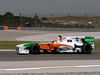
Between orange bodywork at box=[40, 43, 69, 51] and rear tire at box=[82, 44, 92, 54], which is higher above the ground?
orange bodywork at box=[40, 43, 69, 51]

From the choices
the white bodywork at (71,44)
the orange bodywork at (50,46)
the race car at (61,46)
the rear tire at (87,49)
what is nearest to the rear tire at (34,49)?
the race car at (61,46)

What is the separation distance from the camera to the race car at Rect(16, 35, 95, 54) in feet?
63.5

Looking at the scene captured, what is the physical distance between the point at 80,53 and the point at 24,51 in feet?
9.75

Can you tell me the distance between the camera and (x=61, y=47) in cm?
1992

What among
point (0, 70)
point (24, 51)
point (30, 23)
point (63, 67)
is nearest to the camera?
point (0, 70)

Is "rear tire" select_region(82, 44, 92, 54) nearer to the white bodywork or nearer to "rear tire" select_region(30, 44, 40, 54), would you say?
the white bodywork

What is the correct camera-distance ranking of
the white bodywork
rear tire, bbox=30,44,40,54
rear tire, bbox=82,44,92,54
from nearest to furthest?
rear tire, bbox=30,44,40,54 → the white bodywork → rear tire, bbox=82,44,92,54

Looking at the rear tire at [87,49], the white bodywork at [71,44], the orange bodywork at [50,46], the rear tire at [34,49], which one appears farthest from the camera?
the rear tire at [87,49]

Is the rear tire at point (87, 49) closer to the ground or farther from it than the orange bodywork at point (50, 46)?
closer to the ground

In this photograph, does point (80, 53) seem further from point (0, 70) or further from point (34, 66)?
point (0, 70)

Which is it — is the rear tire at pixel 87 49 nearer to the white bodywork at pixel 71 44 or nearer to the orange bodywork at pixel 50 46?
the white bodywork at pixel 71 44

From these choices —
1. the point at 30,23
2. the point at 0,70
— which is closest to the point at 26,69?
the point at 0,70

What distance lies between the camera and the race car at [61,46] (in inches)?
762

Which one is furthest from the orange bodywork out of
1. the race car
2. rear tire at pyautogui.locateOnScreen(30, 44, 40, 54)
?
rear tire at pyautogui.locateOnScreen(30, 44, 40, 54)
